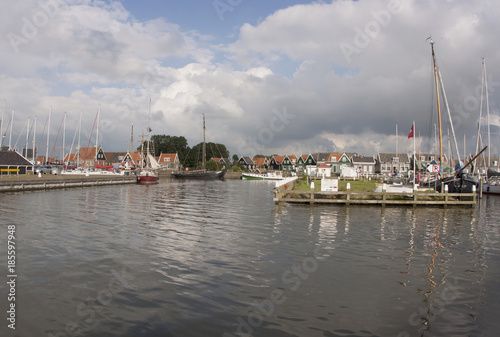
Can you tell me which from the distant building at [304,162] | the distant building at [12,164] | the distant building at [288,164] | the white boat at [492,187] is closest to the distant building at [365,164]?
the distant building at [304,162]

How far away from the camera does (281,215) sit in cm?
2667

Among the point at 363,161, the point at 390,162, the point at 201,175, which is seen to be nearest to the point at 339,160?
the point at 363,161

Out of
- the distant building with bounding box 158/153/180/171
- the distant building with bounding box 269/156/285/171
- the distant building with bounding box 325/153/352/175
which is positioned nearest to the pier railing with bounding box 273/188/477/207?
the distant building with bounding box 325/153/352/175

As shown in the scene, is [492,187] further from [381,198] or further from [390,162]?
[390,162]

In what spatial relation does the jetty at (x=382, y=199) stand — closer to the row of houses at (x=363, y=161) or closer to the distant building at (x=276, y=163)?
the row of houses at (x=363, y=161)

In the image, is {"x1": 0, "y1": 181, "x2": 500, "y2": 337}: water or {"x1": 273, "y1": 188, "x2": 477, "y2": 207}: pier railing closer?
{"x1": 0, "y1": 181, "x2": 500, "y2": 337}: water

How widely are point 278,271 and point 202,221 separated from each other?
1181cm

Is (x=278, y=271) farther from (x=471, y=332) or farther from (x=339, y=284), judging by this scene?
(x=471, y=332)

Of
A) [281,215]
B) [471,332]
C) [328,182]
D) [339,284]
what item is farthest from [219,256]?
[328,182]

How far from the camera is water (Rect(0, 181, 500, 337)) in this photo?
8.74 metres

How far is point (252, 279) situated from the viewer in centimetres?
1178

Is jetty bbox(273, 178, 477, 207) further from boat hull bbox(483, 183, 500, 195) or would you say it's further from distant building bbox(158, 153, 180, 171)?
distant building bbox(158, 153, 180, 171)

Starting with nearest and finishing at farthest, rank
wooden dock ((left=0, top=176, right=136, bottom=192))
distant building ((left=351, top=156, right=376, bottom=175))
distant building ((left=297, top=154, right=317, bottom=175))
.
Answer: wooden dock ((left=0, top=176, right=136, bottom=192)) < distant building ((left=351, top=156, right=376, bottom=175)) < distant building ((left=297, top=154, right=317, bottom=175))

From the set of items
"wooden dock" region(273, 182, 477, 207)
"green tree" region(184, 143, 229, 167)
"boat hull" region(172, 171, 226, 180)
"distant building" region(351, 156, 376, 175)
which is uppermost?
"green tree" region(184, 143, 229, 167)
